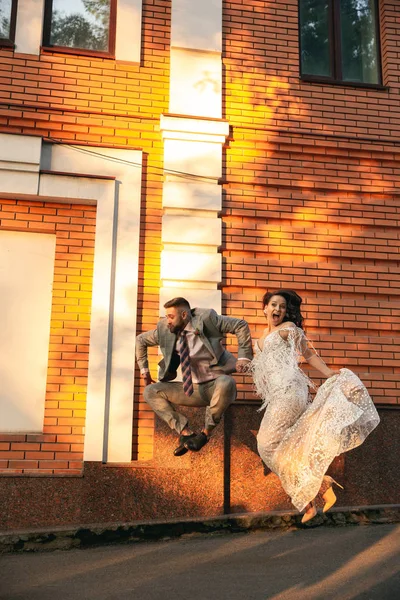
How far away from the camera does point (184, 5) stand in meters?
8.56

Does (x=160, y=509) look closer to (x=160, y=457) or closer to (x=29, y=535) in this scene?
(x=160, y=457)

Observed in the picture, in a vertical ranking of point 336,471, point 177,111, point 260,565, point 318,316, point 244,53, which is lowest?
point 260,565

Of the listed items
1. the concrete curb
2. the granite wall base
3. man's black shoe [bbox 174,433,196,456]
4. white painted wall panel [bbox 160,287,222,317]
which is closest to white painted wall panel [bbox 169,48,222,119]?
white painted wall panel [bbox 160,287,222,317]

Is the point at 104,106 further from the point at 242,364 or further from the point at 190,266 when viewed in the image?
the point at 242,364

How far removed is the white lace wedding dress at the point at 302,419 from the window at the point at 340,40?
4.20 meters

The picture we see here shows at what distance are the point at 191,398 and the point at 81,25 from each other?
4.70 meters

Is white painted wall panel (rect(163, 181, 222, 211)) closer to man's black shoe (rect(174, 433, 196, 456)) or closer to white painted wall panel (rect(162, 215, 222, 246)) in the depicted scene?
white painted wall panel (rect(162, 215, 222, 246))

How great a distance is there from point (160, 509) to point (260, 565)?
1.61 m

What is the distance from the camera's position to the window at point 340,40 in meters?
9.13

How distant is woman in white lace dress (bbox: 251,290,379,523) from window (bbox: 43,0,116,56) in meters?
4.02

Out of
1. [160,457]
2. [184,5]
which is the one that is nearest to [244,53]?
[184,5]

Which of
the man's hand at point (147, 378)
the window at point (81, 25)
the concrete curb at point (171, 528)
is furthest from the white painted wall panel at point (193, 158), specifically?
the concrete curb at point (171, 528)

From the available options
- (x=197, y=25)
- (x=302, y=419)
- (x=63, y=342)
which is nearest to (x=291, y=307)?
(x=302, y=419)

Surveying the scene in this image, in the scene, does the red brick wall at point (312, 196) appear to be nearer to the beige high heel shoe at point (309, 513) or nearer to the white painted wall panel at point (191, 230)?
the white painted wall panel at point (191, 230)
